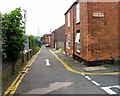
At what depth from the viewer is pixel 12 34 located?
17.3 metres

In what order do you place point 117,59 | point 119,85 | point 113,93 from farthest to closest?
point 117,59 → point 119,85 → point 113,93

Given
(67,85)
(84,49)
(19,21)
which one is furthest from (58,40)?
(67,85)

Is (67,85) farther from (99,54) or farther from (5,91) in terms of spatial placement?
(99,54)

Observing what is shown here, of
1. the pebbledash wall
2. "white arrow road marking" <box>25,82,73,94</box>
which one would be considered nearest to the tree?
"white arrow road marking" <box>25,82,73,94</box>

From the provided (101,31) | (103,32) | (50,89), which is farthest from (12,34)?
(103,32)

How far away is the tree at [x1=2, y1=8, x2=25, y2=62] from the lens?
1697 cm

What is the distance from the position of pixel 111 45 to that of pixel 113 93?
12.6 m

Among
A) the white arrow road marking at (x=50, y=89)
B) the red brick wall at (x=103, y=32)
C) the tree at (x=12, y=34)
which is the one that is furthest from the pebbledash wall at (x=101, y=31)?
the white arrow road marking at (x=50, y=89)

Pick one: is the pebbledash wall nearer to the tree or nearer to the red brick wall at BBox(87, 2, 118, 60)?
the red brick wall at BBox(87, 2, 118, 60)

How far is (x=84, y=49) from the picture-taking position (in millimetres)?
23891

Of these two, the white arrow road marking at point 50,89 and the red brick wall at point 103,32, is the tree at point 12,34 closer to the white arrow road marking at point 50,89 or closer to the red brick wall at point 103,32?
the white arrow road marking at point 50,89

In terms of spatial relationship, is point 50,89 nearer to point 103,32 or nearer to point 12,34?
point 12,34

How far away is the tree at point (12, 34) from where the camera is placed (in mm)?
16969

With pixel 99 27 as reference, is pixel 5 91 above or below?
below
